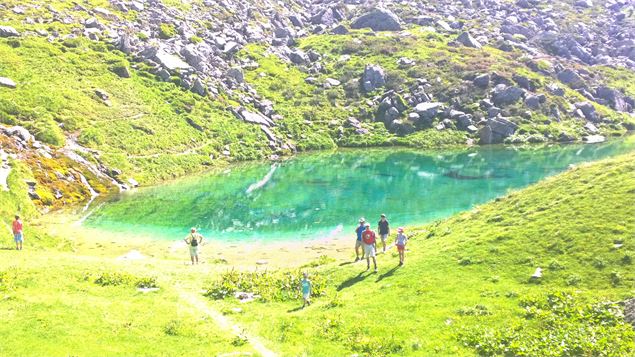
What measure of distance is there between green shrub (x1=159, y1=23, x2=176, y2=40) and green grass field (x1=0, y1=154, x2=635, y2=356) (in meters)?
148

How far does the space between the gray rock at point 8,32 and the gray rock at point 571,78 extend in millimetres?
195622

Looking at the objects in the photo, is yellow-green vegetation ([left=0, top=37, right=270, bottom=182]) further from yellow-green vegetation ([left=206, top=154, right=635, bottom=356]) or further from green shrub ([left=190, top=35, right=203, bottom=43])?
yellow-green vegetation ([left=206, top=154, right=635, bottom=356])

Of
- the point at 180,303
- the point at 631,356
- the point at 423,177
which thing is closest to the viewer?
the point at 631,356

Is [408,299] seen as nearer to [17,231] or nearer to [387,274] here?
[387,274]

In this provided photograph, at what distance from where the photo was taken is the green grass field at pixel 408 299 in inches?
762

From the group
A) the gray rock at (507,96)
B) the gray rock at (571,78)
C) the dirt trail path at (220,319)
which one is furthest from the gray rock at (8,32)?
the gray rock at (571,78)

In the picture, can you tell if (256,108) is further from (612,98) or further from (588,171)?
(612,98)

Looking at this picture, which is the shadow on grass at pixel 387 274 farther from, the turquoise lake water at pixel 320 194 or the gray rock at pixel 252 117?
the gray rock at pixel 252 117

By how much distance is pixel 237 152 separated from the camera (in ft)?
387

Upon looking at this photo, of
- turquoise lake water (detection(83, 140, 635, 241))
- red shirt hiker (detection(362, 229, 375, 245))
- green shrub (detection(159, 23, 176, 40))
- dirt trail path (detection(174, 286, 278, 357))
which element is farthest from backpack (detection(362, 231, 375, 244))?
green shrub (detection(159, 23, 176, 40))

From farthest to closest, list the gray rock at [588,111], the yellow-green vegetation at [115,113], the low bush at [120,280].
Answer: the gray rock at [588,111] < the yellow-green vegetation at [115,113] < the low bush at [120,280]

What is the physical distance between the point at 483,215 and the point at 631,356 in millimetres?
22110

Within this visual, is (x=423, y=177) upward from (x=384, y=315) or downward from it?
downward

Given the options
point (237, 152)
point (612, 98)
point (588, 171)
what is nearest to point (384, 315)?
point (588, 171)
